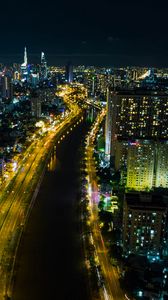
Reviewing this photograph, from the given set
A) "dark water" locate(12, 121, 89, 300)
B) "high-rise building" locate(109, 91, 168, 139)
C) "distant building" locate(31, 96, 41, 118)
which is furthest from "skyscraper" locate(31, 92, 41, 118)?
"dark water" locate(12, 121, 89, 300)

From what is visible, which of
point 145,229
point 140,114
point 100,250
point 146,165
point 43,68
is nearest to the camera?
point 145,229

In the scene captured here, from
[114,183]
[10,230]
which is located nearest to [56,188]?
[114,183]

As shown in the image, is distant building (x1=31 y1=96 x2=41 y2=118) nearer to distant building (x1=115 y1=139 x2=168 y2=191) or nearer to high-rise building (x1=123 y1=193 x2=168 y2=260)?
distant building (x1=115 y1=139 x2=168 y2=191)

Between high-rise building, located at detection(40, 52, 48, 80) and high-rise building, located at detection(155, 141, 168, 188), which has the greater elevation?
high-rise building, located at detection(40, 52, 48, 80)

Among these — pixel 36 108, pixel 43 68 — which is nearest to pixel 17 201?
pixel 36 108

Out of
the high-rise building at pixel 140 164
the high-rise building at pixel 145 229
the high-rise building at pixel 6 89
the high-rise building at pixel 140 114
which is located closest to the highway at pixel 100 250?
the high-rise building at pixel 145 229

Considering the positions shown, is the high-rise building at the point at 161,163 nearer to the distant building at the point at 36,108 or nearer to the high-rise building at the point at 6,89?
the distant building at the point at 36,108

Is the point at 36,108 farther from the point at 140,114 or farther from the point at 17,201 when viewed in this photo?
the point at 17,201

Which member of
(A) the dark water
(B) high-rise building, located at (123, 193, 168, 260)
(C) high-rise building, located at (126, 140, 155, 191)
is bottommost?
(A) the dark water
